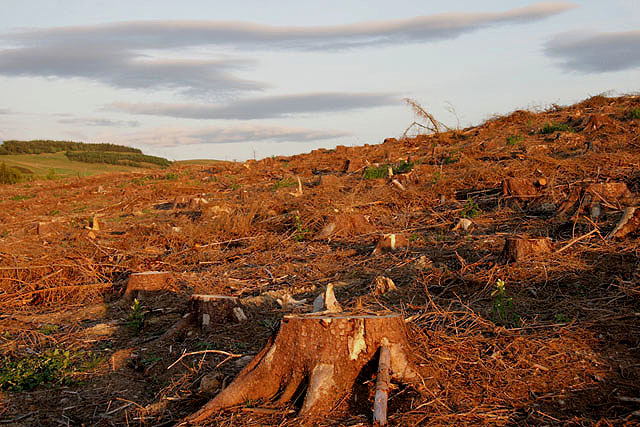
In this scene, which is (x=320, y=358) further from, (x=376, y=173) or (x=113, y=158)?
(x=113, y=158)

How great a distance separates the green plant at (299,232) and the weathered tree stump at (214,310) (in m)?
4.07

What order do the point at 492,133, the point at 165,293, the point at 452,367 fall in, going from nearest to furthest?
the point at 452,367 < the point at 165,293 < the point at 492,133

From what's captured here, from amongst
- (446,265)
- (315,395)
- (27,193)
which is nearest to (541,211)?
(446,265)

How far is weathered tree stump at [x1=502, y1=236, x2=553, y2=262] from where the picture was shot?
6.02m

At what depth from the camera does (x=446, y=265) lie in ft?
21.6

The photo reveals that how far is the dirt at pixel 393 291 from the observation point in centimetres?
349

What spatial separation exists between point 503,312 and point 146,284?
4.36 metres

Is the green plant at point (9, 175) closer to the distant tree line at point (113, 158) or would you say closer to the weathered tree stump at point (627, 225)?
the distant tree line at point (113, 158)

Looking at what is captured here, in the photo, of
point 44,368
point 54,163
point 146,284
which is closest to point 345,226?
point 146,284

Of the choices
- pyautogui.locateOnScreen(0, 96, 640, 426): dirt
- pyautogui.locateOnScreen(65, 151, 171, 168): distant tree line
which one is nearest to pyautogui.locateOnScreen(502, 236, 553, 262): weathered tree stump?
pyautogui.locateOnScreen(0, 96, 640, 426): dirt

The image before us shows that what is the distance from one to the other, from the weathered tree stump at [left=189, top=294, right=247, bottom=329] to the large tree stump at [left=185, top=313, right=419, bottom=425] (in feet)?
6.02

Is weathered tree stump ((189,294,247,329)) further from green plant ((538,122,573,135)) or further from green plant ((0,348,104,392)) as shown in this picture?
green plant ((538,122,573,135))

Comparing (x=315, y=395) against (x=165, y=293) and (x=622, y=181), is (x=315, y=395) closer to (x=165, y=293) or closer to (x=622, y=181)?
(x=165, y=293)

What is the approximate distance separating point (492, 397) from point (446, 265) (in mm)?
3317
